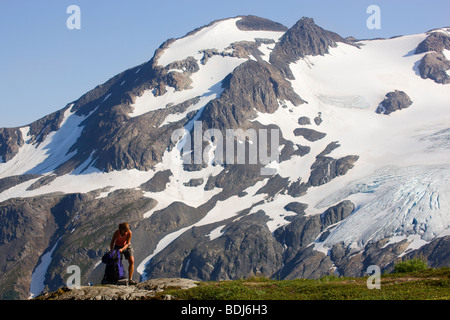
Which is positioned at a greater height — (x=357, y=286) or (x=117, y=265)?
(x=117, y=265)

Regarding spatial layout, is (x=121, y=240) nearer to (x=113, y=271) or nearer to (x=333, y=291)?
(x=113, y=271)

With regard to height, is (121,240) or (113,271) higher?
(121,240)

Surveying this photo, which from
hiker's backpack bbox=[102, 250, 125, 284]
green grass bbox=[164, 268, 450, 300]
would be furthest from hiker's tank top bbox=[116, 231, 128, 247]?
green grass bbox=[164, 268, 450, 300]

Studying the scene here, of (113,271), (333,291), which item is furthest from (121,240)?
(333,291)

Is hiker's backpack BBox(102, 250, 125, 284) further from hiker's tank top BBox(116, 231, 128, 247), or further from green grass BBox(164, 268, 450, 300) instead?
green grass BBox(164, 268, 450, 300)

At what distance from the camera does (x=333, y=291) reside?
3048 centimetres

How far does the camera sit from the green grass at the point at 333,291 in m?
28.8

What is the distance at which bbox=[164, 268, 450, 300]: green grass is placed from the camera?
28.8 meters
